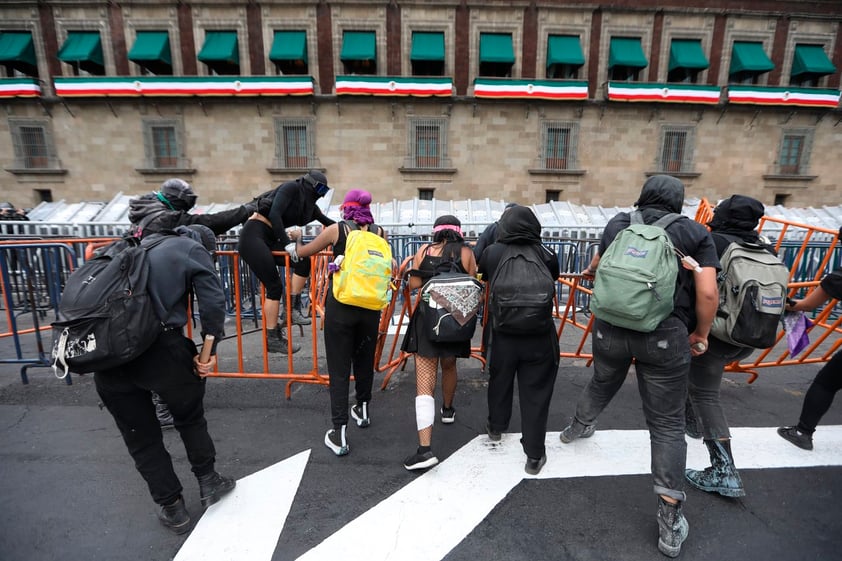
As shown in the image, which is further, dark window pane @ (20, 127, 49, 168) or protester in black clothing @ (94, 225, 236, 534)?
dark window pane @ (20, 127, 49, 168)

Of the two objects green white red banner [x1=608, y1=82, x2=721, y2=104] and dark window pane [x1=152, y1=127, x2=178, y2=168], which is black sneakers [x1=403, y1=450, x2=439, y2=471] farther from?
dark window pane [x1=152, y1=127, x2=178, y2=168]

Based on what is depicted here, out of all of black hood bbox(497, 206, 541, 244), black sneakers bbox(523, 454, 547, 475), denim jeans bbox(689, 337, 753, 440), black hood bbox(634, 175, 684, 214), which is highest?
black hood bbox(634, 175, 684, 214)

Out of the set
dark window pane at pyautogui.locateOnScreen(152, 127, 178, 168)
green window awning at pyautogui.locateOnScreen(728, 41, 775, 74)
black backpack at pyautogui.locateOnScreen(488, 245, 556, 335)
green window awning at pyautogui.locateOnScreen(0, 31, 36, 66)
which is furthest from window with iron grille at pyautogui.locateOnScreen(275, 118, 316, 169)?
green window awning at pyautogui.locateOnScreen(728, 41, 775, 74)

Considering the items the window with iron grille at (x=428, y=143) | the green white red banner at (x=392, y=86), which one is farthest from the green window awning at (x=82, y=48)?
the window with iron grille at (x=428, y=143)

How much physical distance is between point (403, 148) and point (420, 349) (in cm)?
1533

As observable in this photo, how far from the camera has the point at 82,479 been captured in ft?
9.34

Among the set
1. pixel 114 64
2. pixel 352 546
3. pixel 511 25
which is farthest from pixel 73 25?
pixel 352 546

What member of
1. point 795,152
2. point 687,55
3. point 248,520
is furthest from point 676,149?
point 248,520

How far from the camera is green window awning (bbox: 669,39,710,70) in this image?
16.4 metres

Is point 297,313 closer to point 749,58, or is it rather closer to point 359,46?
point 359,46

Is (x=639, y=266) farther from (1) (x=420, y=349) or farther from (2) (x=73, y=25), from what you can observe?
(2) (x=73, y=25)

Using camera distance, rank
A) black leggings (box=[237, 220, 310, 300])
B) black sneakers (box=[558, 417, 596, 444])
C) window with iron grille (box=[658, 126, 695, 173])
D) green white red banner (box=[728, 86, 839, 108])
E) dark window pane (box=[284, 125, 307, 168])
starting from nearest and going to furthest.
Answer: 1. black sneakers (box=[558, 417, 596, 444])
2. black leggings (box=[237, 220, 310, 300])
3. green white red banner (box=[728, 86, 839, 108])
4. dark window pane (box=[284, 125, 307, 168])
5. window with iron grille (box=[658, 126, 695, 173])

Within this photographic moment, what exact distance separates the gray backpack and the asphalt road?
1.16 m

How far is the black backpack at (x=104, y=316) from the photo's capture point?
1967mm
